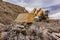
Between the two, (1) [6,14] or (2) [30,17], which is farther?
(1) [6,14]

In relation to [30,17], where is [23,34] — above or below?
below

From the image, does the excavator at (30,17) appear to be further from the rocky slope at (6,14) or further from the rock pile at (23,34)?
the rocky slope at (6,14)

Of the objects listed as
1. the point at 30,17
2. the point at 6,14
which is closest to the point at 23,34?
the point at 30,17

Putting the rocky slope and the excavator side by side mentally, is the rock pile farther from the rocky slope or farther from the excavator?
the rocky slope

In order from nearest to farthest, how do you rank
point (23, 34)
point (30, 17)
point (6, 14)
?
point (23, 34), point (30, 17), point (6, 14)

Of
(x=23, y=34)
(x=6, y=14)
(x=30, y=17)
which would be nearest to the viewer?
(x=23, y=34)

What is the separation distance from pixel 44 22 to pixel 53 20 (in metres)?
2.60

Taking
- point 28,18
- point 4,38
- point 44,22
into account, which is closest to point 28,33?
point 4,38

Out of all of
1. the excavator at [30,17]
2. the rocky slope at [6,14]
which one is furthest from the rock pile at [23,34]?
the rocky slope at [6,14]

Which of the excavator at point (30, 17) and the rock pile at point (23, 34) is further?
the excavator at point (30, 17)

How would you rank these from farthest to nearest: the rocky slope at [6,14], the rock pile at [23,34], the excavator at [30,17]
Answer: the rocky slope at [6,14] → the excavator at [30,17] → the rock pile at [23,34]

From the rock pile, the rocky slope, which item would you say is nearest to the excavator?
the rock pile

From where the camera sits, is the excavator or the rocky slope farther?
the rocky slope

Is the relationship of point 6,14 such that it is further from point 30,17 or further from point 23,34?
point 23,34
